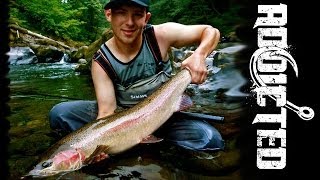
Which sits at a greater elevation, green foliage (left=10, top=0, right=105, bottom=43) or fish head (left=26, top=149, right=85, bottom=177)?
green foliage (left=10, top=0, right=105, bottom=43)

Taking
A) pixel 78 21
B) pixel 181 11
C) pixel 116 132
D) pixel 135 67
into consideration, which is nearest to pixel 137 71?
pixel 135 67

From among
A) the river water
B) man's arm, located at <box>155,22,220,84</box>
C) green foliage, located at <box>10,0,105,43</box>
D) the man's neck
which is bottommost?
the river water

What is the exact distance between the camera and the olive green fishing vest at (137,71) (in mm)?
2238

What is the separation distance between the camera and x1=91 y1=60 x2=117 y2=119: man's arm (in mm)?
2162

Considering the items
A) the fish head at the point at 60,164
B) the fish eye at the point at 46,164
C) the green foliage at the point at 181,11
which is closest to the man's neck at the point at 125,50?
the fish head at the point at 60,164

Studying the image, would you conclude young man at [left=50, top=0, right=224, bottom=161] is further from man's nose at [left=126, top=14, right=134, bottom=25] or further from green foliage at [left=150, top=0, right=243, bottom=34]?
green foliage at [left=150, top=0, right=243, bottom=34]

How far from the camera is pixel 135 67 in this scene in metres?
2.28

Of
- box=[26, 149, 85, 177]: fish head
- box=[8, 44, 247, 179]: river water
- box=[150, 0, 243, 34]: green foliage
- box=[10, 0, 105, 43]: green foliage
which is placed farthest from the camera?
box=[150, 0, 243, 34]: green foliage

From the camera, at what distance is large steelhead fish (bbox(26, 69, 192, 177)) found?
5.51ft

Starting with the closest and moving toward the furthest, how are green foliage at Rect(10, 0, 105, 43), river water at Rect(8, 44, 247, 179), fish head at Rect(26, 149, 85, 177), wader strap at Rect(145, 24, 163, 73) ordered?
fish head at Rect(26, 149, 85, 177), river water at Rect(8, 44, 247, 179), wader strap at Rect(145, 24, 163, 73), green foliage at Rect(10, 0, 105, 43)

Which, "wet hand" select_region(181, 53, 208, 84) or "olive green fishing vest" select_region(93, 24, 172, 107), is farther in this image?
"olive green fishing vest" select_region(93, 24, 172, 107)

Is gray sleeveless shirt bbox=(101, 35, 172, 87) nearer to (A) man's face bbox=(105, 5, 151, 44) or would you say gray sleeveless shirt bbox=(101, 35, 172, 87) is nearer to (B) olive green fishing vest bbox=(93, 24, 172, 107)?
(B) olive green fishing vest bbox=(93, 24, 172, 107)

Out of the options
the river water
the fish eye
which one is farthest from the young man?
the fish eye

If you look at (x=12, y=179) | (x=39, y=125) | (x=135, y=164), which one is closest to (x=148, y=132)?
(x=135, y=164)
